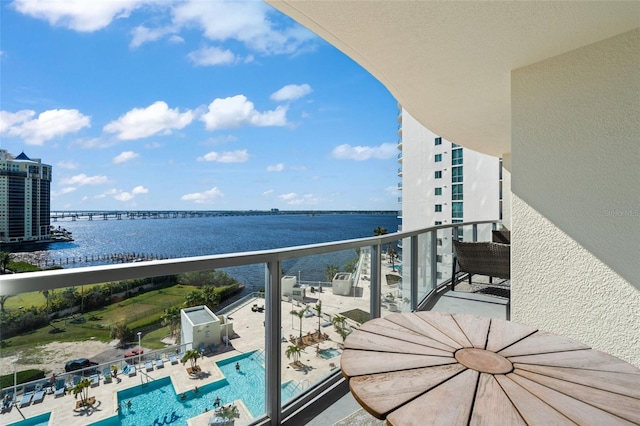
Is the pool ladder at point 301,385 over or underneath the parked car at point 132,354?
underneath

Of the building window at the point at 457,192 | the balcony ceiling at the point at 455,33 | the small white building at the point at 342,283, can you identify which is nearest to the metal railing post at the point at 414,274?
the small white building at the point at 342,283

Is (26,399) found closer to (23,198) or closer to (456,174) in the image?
(23,198)

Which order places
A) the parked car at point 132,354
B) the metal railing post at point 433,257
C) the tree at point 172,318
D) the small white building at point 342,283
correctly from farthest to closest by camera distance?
the metal railing post at point 433,257
the small white building at point 342,283
the tree at point 172,318
the parked car at point 132,354

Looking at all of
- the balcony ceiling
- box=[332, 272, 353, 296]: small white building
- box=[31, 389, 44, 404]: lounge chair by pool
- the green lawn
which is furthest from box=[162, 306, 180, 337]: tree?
the balcony ceiling

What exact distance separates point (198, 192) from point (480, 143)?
7354 centimetres

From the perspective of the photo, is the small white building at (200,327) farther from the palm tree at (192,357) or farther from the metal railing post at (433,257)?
the metal railing post at (433,257)

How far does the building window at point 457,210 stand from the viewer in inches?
1291

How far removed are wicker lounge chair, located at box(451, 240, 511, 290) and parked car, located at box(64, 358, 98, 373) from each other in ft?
14.6

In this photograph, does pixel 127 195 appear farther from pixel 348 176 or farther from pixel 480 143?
pixel 480 143

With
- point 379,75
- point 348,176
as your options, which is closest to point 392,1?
point 379,75


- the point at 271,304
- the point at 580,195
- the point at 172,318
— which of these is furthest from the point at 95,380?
the point at 580,195

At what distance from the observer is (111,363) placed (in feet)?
4.43

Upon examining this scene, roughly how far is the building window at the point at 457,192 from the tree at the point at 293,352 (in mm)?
33758

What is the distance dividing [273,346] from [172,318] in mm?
676
